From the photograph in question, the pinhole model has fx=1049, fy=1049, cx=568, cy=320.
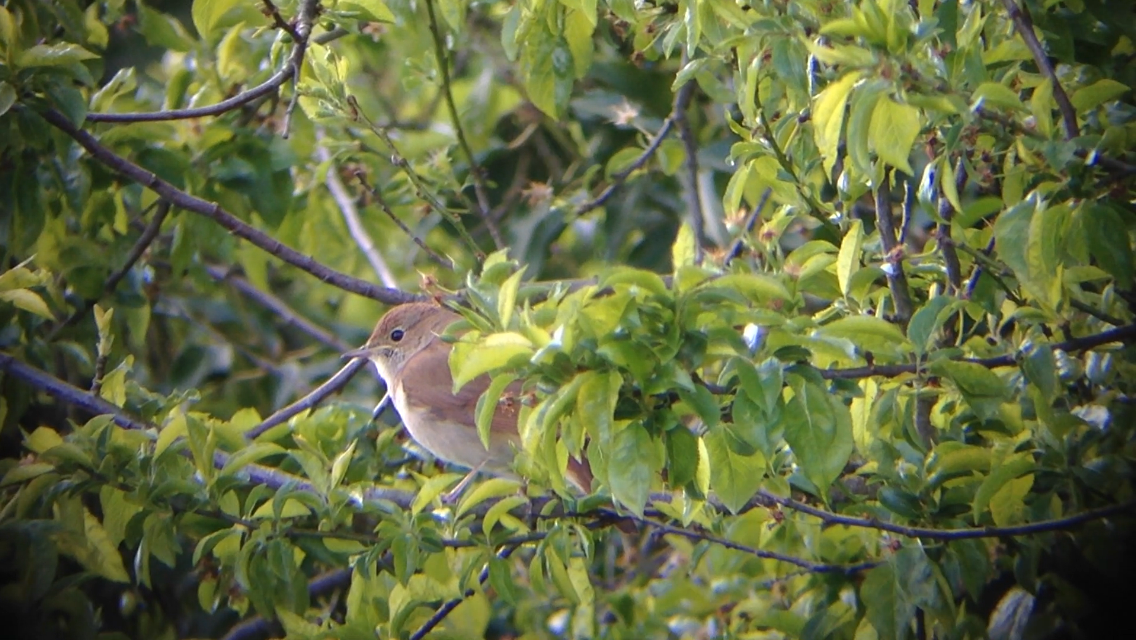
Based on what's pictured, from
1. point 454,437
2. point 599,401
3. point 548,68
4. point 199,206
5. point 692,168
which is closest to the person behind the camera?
point 599,401

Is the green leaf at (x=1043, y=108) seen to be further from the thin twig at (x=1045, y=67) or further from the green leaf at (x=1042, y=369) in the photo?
the green leaf at (x=1042, y=369)

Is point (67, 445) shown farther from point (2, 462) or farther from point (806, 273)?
point (806, 273)

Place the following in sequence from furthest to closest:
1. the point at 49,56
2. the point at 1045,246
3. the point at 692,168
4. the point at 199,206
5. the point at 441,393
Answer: the point at 441,393 < the point at 692,168 < the point at 199,206 < the point at 49,56 < the point at 1045,246

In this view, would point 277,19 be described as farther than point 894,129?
Yes

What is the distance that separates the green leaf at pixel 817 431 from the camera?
224 cm

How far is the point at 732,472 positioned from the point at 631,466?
33 cm

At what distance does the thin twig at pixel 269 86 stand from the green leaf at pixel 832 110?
1.75 m

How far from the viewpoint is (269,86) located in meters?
3.45

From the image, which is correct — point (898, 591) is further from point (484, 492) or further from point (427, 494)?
point (427, 494)

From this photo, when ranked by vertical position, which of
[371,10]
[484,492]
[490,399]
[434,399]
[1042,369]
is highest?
[371,10]

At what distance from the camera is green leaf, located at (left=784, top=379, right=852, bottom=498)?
2.24 meters

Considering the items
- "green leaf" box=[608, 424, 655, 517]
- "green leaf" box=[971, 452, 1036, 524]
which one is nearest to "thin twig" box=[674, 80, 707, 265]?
"green leaf" box=[971, 452, 1036, 524]

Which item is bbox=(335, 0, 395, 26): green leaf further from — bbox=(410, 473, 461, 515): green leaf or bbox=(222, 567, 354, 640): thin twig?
bbox=(222, 567, 354, 640): thin twig

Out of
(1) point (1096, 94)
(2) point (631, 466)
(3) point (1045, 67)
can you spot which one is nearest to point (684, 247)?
(2) point (631, 466)
